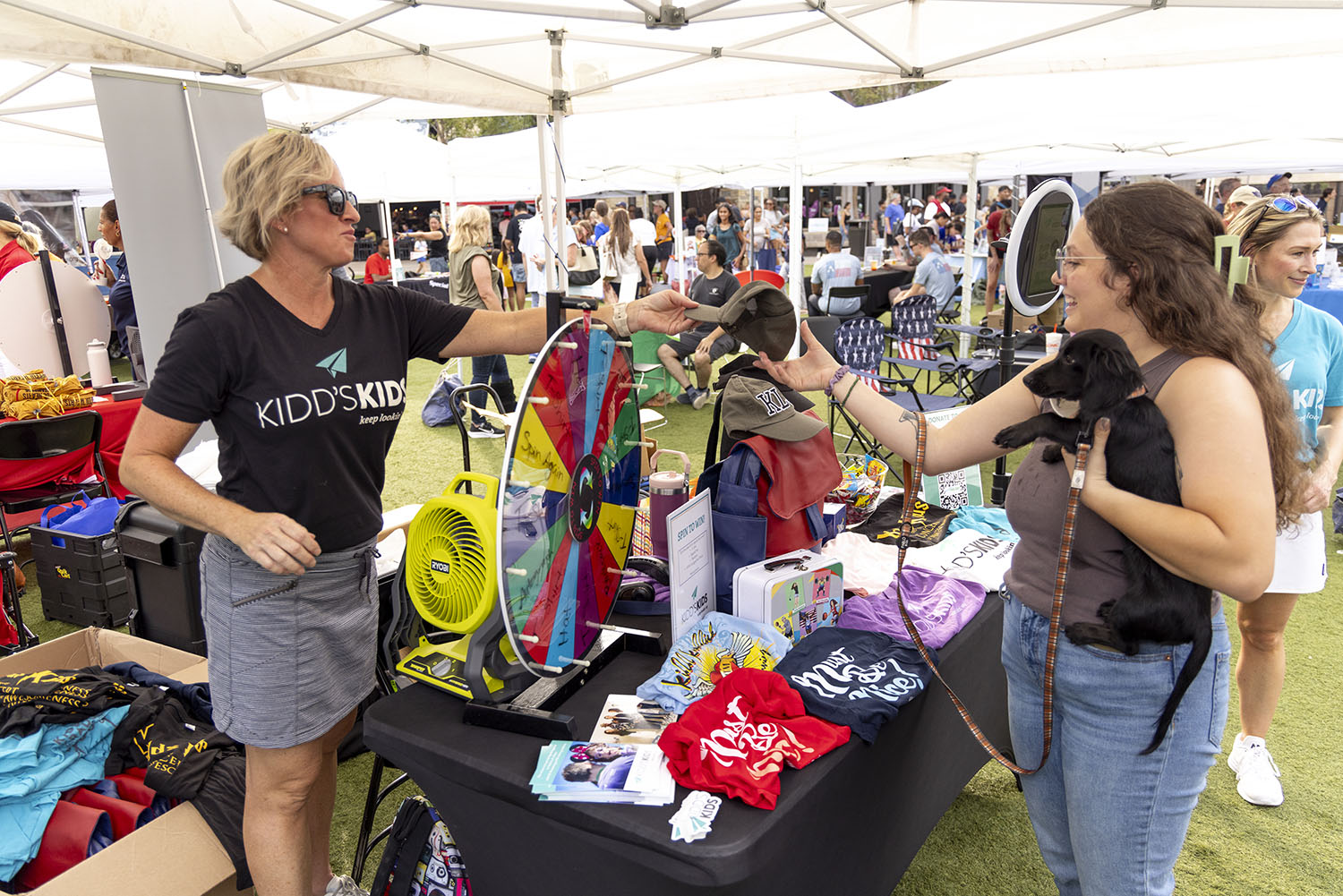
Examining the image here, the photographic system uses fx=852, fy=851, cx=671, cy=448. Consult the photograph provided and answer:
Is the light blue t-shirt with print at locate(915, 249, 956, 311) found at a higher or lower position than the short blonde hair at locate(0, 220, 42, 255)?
lower

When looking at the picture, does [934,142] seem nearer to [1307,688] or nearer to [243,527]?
[1307,688]

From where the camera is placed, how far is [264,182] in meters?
1.60

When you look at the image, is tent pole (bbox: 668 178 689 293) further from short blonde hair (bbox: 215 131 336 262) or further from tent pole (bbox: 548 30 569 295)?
short blonde hair (bbox: 215 131 336 262)

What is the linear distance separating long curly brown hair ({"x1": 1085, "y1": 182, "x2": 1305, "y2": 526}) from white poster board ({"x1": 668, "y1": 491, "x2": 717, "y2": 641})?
3.16 ft

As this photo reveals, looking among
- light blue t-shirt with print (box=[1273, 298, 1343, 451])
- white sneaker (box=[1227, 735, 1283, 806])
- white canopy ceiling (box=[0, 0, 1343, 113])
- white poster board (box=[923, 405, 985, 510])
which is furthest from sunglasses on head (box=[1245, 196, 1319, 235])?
white canopy ceiling (box=[0, 0, 1343, 113])

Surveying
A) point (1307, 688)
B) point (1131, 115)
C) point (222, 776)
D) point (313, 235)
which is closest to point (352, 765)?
point (222, 776)

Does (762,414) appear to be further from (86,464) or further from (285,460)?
(86,464)

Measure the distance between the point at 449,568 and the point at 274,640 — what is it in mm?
435

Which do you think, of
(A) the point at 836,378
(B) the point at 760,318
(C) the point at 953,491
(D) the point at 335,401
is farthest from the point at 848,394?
(C) the point at 953,491

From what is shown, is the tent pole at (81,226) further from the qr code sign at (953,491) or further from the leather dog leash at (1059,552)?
the leather dog leash at (1059,552)

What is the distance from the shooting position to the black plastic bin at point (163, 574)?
3117 mm

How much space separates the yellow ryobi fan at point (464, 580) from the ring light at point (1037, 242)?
6.82 feet

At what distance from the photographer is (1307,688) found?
322 cm

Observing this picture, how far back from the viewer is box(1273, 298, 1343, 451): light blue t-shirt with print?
229cm
